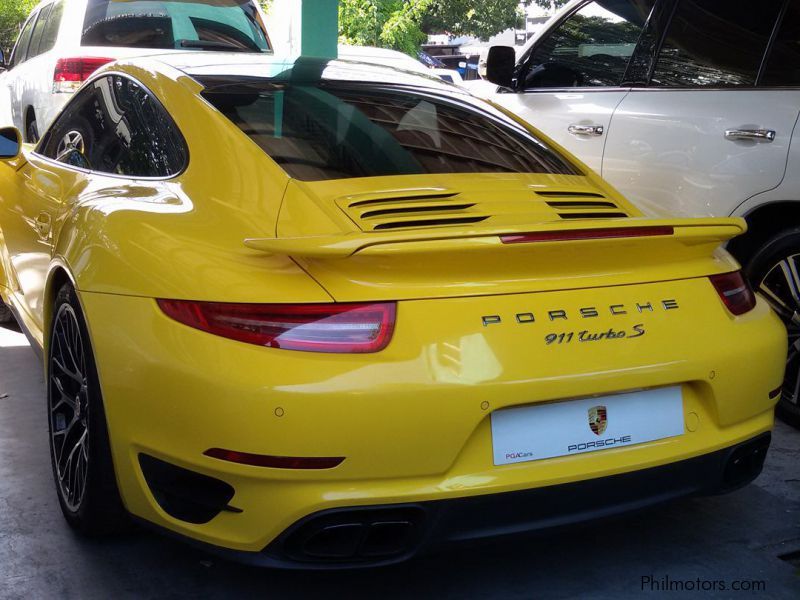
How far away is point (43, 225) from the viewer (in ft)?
→ 11.9

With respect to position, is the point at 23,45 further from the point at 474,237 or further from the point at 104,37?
the point at 474,237

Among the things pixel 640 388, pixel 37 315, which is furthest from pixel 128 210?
pixel 640 388

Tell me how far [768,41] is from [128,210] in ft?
9.09

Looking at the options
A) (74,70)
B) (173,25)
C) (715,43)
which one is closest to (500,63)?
(715,43)

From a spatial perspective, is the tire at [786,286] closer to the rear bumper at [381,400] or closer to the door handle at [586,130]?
the door handle at [586,130]

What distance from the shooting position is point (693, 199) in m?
4.43

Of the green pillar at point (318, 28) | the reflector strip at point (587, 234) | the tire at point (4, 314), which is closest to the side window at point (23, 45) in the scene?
the green pillar at point (318, 28)

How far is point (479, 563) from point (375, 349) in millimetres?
942

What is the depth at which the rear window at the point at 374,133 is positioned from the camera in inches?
118

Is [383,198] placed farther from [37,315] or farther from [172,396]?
[37,315]

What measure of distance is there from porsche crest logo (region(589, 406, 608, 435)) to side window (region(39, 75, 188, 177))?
1336mm

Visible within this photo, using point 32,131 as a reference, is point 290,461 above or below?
above

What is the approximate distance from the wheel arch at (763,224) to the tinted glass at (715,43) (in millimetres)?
528

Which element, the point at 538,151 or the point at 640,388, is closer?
the point at 640,388
